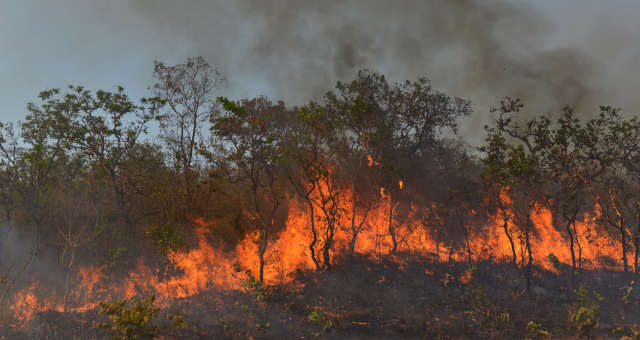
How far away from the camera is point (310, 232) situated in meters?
20.6

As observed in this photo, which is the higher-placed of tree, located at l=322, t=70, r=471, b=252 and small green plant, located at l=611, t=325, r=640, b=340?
tree, located at l=322, t=70, r=471, b=252

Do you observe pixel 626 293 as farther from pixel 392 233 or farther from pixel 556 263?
pixel 392 233

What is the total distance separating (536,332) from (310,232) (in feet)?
38.5

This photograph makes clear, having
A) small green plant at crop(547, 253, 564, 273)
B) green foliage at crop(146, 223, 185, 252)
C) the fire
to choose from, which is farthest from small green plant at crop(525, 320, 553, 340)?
green foliage at crop(146, 223, 185, 252)

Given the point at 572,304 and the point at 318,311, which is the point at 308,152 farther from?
the point at 572,304

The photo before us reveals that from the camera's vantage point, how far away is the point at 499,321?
14.6m

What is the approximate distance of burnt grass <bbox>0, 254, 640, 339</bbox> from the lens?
44.3 ft

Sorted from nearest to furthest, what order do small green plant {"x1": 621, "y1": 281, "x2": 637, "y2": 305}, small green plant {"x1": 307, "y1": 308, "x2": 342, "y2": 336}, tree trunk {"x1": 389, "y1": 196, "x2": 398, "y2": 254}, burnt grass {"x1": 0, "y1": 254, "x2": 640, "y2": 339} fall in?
burnt grass {"x1": 0, "y1": 254, "x2": 640, "y2": 339}, small green plant {"x1": 307, "y1": 308, "x2": 342, "y2": 336}, small green plant {"x1": 621, "y1": 281, "x2": 637, "y2": 305}, tree trunk {"x1": 389, "y1": 196, "x2": 398, "y2": 254}

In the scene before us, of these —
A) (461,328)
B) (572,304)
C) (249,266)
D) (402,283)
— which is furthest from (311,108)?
(572,304)

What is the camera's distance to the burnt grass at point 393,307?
1351 cm

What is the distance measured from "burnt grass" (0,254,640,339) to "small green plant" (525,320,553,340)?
0.22 m

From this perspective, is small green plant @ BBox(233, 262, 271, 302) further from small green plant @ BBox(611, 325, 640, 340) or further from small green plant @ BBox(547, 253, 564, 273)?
small green plant @ BBox(547, 253, 564, 273)

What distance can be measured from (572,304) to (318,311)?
12.2 meters

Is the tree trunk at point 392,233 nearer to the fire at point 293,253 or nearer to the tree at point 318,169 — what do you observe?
the fire at point 293,253
